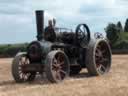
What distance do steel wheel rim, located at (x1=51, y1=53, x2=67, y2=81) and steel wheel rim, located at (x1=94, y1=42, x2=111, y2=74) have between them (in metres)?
2.47

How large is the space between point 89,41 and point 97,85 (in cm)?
475

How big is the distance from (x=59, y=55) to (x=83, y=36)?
8.65 feet

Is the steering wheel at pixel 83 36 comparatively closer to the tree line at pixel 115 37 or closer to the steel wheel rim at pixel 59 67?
the steel wheel rim at pixel 59 67

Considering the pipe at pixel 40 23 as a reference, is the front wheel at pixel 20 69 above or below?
below

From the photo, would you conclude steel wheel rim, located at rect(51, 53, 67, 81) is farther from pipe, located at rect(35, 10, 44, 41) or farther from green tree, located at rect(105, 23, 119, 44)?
green tree, located at rect(105, 23, 119, 44)

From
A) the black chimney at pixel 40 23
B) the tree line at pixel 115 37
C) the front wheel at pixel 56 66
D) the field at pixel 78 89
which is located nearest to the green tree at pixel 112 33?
the tree line at pixel 115 37

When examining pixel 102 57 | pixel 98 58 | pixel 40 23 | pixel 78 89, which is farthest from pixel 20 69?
pixel 78 89

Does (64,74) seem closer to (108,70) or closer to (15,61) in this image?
(15,61)

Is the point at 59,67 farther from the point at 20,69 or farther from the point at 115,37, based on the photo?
the point at 115,37

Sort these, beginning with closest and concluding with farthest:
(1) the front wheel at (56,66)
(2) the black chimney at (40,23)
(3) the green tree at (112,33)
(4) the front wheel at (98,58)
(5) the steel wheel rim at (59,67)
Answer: (1) the front wheel at (56,66) → (5) the steel wheel rim at (59,67) → (2) the black chimney at (40,23) → (4) the front wheel at (98,58) → (3) the green tree at (112,33)

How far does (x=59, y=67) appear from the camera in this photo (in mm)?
18000

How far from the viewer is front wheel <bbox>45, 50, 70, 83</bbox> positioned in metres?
17.3

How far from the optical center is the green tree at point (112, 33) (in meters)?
62.5

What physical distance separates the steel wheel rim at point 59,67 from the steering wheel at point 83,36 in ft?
7.02
